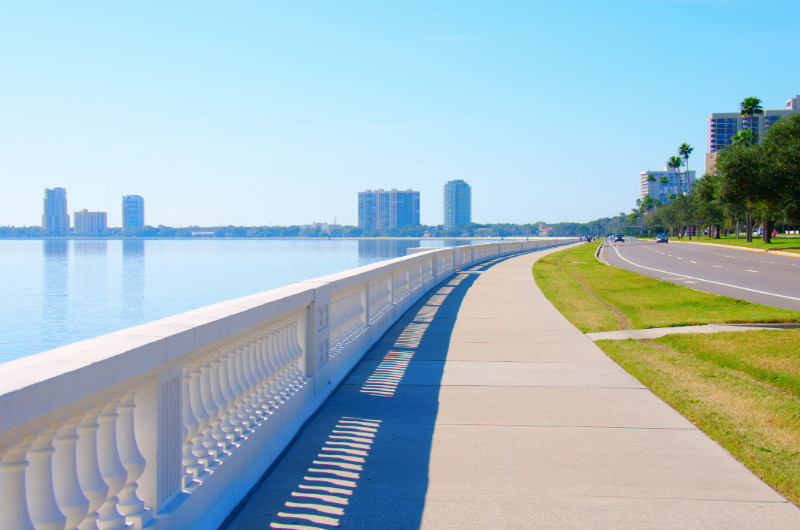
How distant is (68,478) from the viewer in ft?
9.50

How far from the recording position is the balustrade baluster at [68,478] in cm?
286

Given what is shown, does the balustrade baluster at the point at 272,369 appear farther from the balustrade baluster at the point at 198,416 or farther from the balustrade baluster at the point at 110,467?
the balustrade baluster at the point at 110,467

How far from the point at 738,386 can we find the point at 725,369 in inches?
44.9

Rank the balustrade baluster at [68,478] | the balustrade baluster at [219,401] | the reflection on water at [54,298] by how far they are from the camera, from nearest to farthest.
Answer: the balustrade baluster at [68,478]
the balustrade baluster at [219,401]
the reflection on water at [54,298]

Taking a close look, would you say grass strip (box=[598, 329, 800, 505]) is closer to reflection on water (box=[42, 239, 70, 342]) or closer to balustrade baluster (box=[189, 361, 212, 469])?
balustrade baluster (box=[189, 361, 212, 469])

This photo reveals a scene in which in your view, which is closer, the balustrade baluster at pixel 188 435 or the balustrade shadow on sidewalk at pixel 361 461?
the balustrade baluster at pixel 188 435

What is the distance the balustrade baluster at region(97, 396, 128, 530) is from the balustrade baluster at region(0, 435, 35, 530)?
0.58m

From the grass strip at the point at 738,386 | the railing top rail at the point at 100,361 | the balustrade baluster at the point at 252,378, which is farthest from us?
the grass strip at the point at 738,386

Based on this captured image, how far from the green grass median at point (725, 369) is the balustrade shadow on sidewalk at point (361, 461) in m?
2.58

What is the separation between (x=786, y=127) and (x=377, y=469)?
5880 cm

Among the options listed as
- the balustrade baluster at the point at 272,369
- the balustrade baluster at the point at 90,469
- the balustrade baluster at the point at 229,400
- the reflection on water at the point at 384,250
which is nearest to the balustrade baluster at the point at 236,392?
the balustrade baluster at the point at 229,400

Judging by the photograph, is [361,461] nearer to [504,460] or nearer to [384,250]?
[504,460]

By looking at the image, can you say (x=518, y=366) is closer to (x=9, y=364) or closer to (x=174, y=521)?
(x=174, y=521)

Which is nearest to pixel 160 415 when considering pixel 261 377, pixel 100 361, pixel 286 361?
pixel 100 361
